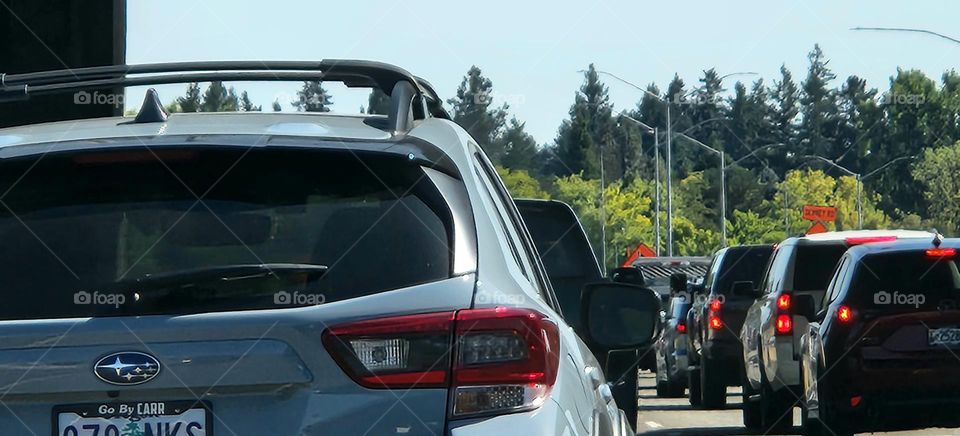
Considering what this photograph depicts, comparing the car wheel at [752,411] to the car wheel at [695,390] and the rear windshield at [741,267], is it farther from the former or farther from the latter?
the car wheel at [695,390]

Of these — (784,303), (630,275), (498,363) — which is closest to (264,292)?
(498,363)

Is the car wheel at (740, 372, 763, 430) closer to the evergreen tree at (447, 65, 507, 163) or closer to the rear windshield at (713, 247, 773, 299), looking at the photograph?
the rear windshield at (713, 247, 773, 299)

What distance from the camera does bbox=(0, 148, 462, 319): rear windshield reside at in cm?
383

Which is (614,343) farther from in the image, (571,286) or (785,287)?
(785,287)

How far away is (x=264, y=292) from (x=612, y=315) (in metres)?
1.57

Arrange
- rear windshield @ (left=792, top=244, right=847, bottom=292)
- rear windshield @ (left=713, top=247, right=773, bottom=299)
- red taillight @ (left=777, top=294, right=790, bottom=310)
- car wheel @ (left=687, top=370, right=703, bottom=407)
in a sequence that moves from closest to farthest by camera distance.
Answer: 1. red taillight @ (left=777, top=294, right=790, bottom=310)
2. rear windshield @ (left=792, top=244, right=847, bottom=292)
3. car wheel @ (left=687, top=370, right=703, bottom=407)
4. rear windshield @ (left=713, top=247, right=773, bottom=299)

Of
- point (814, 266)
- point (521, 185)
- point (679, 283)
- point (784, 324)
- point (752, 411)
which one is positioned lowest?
point (752, 411)

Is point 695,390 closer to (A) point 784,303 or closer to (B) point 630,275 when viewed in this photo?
(A) point 784,303

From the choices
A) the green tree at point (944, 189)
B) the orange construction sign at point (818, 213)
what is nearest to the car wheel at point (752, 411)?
the orange construction sign at point (818, 213)

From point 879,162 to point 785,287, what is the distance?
171288 mm

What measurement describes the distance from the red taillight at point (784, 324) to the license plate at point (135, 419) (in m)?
12.9

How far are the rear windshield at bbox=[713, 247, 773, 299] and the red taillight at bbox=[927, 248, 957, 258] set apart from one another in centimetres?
913

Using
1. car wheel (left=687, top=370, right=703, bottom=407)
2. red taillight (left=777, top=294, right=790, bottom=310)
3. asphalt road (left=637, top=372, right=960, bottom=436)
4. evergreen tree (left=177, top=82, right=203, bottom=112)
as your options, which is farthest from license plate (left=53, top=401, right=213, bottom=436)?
evergreen tree (left=177, top=82, right=203, bottom=112)

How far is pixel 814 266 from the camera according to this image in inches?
677
